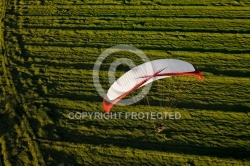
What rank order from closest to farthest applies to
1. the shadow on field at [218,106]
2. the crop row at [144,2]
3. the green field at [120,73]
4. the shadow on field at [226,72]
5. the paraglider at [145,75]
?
the paraglider at [145,75], the green field at [120,73], the shadow on field at [218,106], the shadow on field at [226,72], the crop row at [144,2]

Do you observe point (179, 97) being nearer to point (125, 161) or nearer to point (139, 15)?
point (125, 161)

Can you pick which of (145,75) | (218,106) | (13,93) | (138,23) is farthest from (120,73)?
(13,93)

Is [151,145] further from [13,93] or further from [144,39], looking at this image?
[13,93]

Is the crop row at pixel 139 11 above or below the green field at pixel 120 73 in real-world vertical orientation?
above

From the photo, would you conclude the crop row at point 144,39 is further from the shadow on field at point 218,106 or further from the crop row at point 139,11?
the shadow on field at point 218,106

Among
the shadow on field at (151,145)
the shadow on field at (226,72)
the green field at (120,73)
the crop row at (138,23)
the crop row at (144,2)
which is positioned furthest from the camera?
the crop row at (144,2)

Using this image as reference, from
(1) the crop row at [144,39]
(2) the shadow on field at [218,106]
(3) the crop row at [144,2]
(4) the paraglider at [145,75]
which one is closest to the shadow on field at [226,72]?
(1) the crop row at [144,39]
